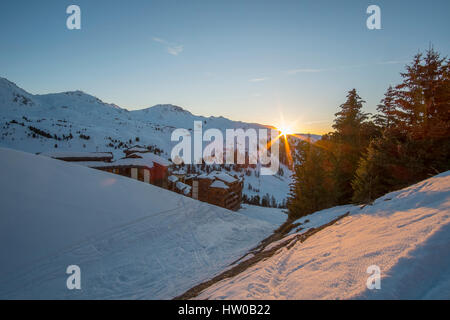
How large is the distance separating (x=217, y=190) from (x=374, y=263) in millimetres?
34303

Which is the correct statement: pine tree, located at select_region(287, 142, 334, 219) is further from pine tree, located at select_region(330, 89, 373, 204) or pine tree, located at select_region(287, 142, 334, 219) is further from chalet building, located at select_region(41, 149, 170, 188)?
chalet building, located at select_region(41, 149, 170, 188)

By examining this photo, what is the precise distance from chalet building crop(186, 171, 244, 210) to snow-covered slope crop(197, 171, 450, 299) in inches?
1225

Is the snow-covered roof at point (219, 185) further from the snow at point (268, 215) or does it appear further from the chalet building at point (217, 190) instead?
the snow at point (268, 215)

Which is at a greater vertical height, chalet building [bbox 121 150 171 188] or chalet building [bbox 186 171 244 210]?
chalet building [bbox 121 150 171 188]

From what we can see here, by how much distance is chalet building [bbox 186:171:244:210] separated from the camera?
37.2 m

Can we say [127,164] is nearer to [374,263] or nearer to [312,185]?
[312,185]

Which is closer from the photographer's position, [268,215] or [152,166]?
[152,166]

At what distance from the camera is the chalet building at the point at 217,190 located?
37.2m

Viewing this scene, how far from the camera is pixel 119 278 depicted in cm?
771

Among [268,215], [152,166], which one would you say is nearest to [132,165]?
[152,166]

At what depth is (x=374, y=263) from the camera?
144 inches

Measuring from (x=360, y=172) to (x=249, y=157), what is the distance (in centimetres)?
17832

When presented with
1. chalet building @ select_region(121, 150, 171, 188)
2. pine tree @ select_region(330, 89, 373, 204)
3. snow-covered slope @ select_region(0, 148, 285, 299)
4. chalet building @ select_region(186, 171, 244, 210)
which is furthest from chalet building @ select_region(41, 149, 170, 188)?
pine tree @ select_region(330, 89, 373, 204)

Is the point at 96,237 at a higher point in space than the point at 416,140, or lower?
lower
